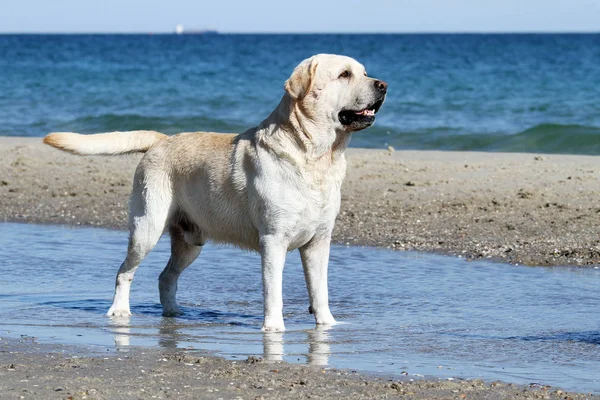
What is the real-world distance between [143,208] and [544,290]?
2.79 metres

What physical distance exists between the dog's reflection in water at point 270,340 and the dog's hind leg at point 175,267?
261mm

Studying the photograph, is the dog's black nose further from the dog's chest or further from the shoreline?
the shoreline

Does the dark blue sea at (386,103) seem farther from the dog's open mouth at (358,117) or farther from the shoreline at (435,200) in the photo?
the dog's open mouth at (358,117)

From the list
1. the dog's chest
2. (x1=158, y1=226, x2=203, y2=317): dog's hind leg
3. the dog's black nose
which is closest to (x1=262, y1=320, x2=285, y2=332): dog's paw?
the dog's chest

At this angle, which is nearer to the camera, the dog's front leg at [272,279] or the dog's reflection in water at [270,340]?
the dog's reflection in water at [270,340]

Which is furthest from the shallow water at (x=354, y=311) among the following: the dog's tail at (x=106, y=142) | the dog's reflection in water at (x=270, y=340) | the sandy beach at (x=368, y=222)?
the dog's tail at (x=106, y=142)

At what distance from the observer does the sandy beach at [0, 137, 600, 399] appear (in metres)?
→ 4.41

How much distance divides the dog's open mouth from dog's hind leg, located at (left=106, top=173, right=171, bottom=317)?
127 cm

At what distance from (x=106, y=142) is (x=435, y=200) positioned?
4559 mm

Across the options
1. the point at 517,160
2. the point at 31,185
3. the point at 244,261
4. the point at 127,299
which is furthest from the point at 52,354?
the point at 517,160

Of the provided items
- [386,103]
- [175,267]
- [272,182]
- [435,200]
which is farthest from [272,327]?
[386,103]

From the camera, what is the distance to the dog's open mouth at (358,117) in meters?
5.85

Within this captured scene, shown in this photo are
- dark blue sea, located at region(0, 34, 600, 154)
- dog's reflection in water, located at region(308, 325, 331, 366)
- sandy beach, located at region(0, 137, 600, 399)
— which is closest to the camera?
sandy beach, located at region(0, 137, 600, 399)

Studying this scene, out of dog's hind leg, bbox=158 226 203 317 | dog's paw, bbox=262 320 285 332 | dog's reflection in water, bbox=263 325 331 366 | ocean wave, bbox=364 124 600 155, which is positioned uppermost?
ocean wave, bbox=364 124 600 155
